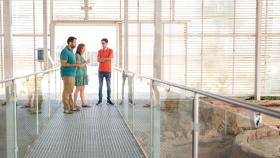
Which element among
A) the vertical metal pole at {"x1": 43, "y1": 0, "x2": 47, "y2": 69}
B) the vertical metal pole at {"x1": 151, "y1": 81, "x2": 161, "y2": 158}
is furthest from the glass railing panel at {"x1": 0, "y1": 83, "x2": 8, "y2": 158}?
the vertical metal pole at {"x1": 43, "y1": 0, "x2": 47, "y2": 69}

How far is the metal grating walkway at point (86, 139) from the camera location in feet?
18.2

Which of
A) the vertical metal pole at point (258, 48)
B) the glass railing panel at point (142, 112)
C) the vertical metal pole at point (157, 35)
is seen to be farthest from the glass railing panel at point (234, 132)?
the vertical metal pole at point (258, 48)

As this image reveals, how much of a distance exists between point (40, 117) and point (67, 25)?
29.5 ft

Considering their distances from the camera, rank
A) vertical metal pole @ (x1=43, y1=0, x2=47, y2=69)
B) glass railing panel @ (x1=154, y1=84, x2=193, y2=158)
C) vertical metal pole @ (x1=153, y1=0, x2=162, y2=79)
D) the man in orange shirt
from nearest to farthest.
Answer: glass railing panel @ (x1=154, y1=84, x2=193, y2=158), vertical metal pole @ (x1=153, y1=0, x2=162, y2=79), the man in orange shirt, vertical metal pole @ (x1=43, y1=0, x2=47, y2=69)

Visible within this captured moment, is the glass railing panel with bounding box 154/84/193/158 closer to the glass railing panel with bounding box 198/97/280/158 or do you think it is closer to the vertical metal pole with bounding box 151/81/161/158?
the vertical metal pole with bounding box 151/81/161/158

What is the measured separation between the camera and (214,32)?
15641mm

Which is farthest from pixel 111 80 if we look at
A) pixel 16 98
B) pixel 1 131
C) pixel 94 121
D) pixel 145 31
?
pixel 1 131

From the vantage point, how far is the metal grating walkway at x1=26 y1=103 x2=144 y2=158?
18.2 ft

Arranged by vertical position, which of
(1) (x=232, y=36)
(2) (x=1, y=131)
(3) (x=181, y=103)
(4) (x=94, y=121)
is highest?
(1) (x=232, y=36)

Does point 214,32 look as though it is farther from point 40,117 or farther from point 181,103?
point 181,103

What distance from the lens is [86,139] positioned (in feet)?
21.2

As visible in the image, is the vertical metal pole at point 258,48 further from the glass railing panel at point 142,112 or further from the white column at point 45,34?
the glass railing panel at point 142,112

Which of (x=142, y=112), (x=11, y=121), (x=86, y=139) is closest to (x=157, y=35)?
(x=86, y=139)

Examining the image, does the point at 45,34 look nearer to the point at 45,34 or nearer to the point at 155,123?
the point at 45,34
